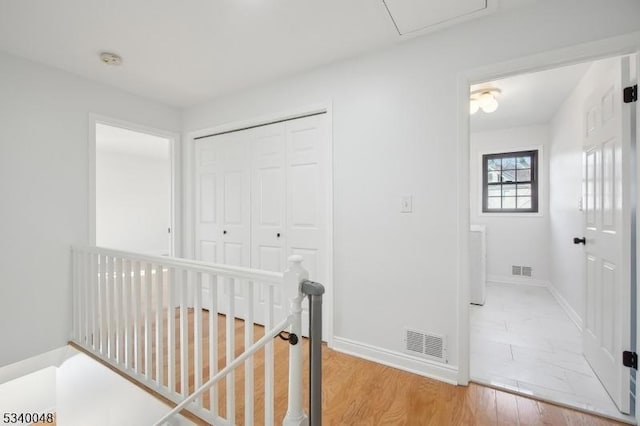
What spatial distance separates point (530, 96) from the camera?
333 centimetres

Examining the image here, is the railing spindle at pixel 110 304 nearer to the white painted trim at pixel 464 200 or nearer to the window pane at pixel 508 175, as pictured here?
the white painted trim at pixel 464 200

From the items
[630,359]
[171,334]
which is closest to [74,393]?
[171,334]

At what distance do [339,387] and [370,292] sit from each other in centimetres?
69

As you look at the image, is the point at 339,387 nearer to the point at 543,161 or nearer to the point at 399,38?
the point at 399,38

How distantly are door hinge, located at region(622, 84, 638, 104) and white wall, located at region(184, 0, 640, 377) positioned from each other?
319mm

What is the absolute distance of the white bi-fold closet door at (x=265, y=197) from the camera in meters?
2.53

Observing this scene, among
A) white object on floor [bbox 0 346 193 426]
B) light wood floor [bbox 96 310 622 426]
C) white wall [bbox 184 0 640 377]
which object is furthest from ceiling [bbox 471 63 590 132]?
white object on floor [bbox 0 346 193 426]

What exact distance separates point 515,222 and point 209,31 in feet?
15.7

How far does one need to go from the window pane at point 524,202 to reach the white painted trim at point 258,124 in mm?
3731

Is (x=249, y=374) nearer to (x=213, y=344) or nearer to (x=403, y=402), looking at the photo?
(x=213, y=344)

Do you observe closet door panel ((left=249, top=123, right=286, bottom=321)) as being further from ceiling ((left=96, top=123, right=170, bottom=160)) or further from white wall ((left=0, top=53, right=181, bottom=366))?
ceiling ((left=96, top=123, right=170, bottom=160))

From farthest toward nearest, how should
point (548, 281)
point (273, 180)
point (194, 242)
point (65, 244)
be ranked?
point (548, 281) < point (194, 242) < point (273, 180) < point (65, 244)

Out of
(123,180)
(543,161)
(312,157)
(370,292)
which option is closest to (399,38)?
(312,157)

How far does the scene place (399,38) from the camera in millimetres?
2045
